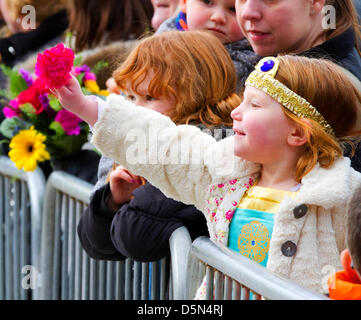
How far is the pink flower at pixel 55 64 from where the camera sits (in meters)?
2.26

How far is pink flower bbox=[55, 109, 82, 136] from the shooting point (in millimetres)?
3883

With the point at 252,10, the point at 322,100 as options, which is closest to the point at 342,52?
the point at 252,10

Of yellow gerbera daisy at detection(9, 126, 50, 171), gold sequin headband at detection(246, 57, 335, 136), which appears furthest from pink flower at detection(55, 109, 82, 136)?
gold sequin headband at detection(246, 57, 335, 136)

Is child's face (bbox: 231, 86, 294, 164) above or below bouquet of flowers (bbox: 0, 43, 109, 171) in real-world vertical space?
above

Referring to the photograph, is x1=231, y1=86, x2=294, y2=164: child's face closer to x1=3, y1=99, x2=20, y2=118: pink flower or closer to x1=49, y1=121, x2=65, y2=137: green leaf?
x1=49, y1=121, x2=65, y2=137: green leaf

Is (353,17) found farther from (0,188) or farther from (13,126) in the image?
(0,188)

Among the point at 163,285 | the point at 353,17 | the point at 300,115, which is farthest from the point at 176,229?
the point at 353,17

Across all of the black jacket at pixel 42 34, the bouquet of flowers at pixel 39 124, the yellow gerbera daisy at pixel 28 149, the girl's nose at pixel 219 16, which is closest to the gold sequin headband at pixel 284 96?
the girl's nose at pixel 219 16

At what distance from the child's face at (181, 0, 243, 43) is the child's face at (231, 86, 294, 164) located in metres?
0.83

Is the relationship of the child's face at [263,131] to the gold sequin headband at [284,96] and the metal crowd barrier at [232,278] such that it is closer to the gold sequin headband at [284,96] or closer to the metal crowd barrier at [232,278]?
the gold sequin headband at [284,96]

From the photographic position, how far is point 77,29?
4414 millimetres

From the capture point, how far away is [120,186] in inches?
114

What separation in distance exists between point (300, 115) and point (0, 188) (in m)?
2.51

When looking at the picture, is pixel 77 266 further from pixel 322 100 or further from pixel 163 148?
pixel 322 100
